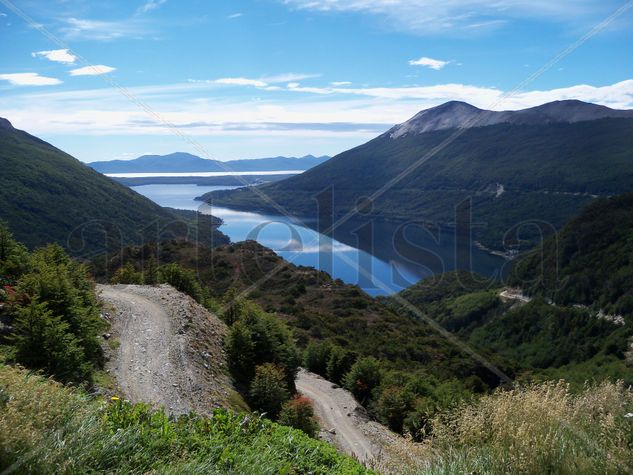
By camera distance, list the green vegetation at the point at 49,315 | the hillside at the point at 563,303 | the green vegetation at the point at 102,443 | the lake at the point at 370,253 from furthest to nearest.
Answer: the lake at the point at 370,253 → the hillside at the point at 563,303 → the green vegetation at the point at 49,315 → the green vegetation at the point at 102,443

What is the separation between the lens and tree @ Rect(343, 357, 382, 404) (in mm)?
20047

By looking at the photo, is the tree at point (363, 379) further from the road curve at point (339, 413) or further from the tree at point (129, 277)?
the tree at point (129, 277)

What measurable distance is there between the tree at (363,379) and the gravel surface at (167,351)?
5788mm

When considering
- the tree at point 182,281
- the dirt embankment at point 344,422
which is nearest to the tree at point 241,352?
the dirt embankment at point 344,422

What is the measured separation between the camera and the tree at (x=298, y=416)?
12770 millimetres

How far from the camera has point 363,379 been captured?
20328 mm

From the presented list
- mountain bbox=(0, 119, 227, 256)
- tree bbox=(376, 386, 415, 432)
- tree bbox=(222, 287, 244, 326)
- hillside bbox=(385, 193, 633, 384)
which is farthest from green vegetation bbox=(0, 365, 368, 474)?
mountain bbox=(0, 119, 227, 256)

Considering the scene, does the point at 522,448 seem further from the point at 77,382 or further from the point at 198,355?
the point at 198,355

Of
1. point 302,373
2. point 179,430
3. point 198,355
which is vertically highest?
point 179,430

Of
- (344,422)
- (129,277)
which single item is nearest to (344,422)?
(344,422)

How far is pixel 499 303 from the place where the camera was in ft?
285

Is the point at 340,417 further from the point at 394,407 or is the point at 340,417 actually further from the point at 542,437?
the point at 542,437

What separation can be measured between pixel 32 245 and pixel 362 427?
76248 mm

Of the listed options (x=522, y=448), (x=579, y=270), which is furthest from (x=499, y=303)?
(x=522, y=448)
